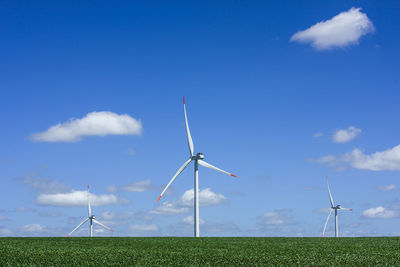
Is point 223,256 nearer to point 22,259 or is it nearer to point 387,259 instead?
point 387,259

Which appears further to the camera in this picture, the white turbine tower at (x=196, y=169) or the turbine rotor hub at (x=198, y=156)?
the turbine rotor hub at (x=198, y=156)

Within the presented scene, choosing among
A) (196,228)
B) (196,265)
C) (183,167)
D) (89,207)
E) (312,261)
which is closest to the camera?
(196,265)

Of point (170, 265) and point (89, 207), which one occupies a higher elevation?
point (89, 207)

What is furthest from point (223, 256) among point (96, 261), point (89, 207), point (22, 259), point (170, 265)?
point (89, 207)

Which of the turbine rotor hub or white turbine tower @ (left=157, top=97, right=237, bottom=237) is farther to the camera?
the turbine rotor hub

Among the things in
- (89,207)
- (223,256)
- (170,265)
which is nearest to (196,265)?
(170,265)

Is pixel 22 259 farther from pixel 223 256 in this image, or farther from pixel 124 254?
pixel 223 256

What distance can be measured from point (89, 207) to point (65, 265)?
7405cm

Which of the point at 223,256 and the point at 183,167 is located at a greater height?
the point at 183,167

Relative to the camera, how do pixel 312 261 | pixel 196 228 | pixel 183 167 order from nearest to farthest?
pixel 312 261, pixel 196 228, pixel 183 167

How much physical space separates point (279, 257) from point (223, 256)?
2522 millimetres

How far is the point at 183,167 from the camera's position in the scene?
58594mm

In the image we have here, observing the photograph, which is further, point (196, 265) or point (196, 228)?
point (196, 228)

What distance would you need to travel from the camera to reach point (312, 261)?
18.0m
